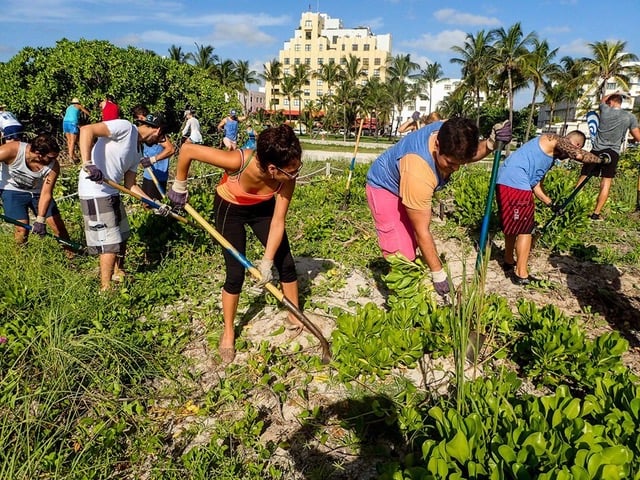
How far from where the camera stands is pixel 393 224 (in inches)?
128

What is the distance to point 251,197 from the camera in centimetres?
288

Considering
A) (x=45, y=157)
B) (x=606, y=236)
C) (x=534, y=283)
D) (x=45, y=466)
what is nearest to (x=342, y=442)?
(x=45, y=466)

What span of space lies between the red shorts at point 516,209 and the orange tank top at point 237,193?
89.6 inches

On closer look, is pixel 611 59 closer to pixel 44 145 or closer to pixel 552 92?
pixel 552 92

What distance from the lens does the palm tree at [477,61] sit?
128 ft

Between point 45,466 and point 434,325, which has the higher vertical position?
point 434,325

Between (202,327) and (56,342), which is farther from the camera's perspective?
(202,327)

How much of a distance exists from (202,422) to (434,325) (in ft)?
5.03

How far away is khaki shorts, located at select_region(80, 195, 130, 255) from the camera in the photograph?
12.1ft

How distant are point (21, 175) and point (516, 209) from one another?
473cm

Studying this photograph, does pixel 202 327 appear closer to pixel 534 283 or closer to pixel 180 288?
pixel 180 288

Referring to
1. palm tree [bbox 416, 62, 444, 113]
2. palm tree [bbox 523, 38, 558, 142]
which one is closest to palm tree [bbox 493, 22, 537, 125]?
palm tree [bbox 523, 38, 558, 142]

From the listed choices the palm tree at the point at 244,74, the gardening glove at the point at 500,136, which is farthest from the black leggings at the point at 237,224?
the palm tree at the point at 244,74

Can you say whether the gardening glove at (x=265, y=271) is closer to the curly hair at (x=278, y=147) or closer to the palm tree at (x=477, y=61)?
the curly hair at (x=278, y=147)
